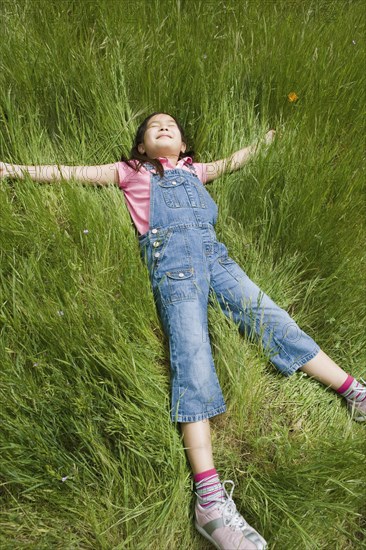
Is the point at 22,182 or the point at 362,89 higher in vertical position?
the point at 362,89

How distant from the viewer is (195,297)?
70.9 inches

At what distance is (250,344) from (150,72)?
1.55 metres

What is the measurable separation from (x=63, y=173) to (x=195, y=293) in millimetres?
867

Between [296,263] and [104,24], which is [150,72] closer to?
[104,24]

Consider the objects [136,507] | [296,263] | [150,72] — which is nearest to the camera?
[136,507]

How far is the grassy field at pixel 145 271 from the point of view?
1.52 metres

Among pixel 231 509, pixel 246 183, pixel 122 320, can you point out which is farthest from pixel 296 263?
pixel 231 509

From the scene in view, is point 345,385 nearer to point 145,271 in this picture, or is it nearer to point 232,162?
point 145,271

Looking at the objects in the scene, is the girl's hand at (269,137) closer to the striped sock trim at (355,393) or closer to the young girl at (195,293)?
the young girl at (195,293)

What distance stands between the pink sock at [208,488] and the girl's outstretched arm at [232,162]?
143 centimetres

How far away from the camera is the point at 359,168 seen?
221 centimetres

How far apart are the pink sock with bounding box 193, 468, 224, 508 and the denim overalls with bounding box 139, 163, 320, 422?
0.65ft

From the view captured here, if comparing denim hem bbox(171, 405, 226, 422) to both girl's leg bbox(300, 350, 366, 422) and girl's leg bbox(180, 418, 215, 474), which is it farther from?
girl's leg bbox(300, 350, 366, 422)

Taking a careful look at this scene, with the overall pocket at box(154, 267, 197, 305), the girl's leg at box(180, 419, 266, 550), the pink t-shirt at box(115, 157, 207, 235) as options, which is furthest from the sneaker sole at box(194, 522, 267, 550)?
the pink t-shirt at box(115, 157, 207, 235)
